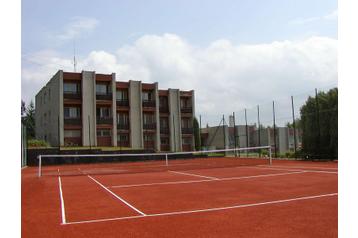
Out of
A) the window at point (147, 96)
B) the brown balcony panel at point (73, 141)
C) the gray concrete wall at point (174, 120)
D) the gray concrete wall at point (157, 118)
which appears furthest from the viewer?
the gray concrete wall at point (174, 120)

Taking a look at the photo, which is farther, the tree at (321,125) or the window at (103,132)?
the window at (103,132)

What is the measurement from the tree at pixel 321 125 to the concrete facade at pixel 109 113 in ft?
59.2

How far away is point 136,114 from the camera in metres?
43.6

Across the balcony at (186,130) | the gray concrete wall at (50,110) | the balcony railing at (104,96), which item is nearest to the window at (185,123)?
the balcony at (186,130)

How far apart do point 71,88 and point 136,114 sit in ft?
26.4

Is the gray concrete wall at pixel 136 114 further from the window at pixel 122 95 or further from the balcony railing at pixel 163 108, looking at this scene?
the balcony railing at pixel 163 108

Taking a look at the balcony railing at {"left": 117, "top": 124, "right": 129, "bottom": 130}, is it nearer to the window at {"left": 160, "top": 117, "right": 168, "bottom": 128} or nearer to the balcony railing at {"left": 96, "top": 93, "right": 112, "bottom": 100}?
the balcony railing at {"left": 96, "top": 93, "right": 112, "bottom": 100}

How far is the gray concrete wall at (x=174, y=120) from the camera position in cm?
4580

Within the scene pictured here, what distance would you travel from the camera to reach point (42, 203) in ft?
28.8

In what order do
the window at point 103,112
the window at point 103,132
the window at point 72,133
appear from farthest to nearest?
the window at point 103,112, the window at point 103,132, the window at point 72,133

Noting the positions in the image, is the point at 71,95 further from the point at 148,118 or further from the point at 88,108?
the point at 148,118
